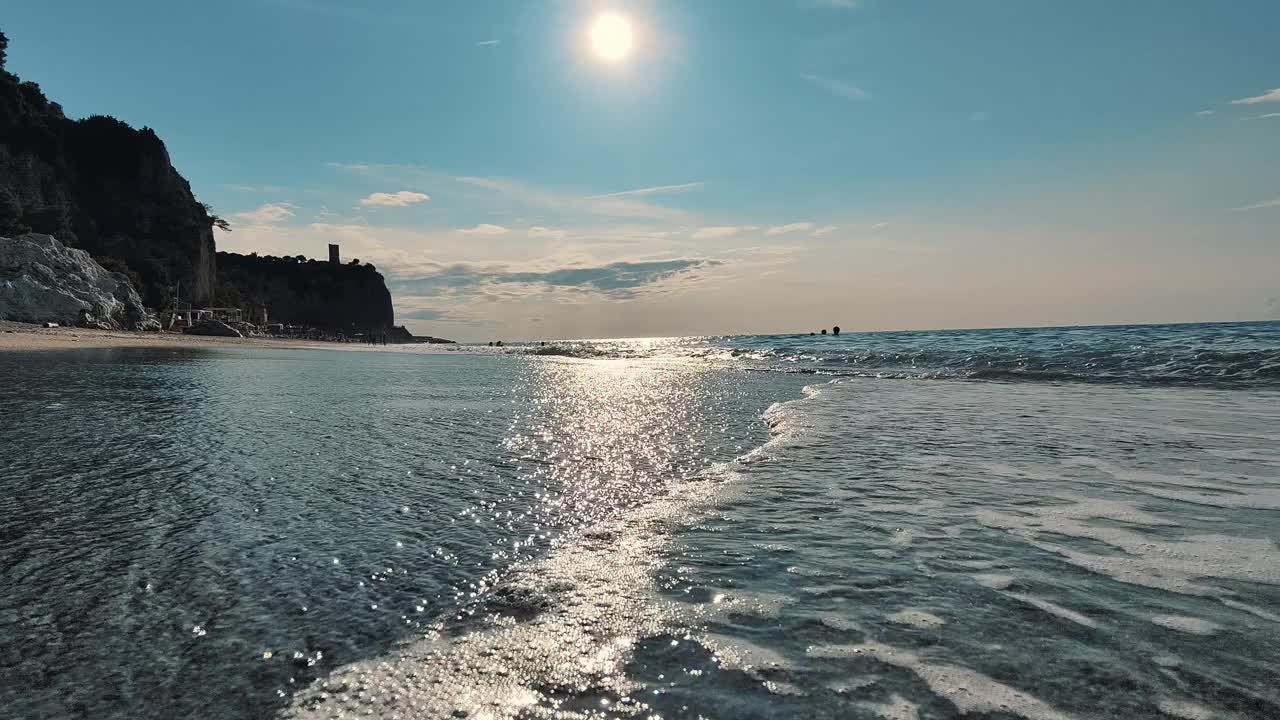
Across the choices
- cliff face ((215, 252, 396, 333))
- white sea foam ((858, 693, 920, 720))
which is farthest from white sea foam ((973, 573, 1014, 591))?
cliff face ((215, 252, 396, 333))

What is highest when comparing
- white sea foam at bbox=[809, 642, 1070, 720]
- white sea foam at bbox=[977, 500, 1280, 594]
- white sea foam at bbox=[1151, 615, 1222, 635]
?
white sea foam at bbox=[809, 642, 1070, 720]

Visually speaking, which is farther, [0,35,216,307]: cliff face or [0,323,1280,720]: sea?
[0,35,216,307]: cliff face

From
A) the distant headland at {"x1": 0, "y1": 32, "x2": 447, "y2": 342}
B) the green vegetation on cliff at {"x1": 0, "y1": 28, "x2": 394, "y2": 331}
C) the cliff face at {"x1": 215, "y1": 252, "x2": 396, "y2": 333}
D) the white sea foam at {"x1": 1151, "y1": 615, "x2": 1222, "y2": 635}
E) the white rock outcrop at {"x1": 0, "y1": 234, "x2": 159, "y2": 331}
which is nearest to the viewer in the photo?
the white sea foam at {"x1": 1151, "y1": 615, "x2": 1222, "y2": 635}

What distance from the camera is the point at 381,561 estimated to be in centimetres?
294

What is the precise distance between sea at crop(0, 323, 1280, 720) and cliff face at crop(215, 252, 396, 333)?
12254cm

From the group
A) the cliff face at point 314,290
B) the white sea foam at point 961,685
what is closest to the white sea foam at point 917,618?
the white sea foam at point 961,685

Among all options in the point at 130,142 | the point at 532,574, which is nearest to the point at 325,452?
the point at 532,574

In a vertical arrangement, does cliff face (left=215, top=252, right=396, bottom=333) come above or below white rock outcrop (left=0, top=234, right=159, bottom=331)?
above

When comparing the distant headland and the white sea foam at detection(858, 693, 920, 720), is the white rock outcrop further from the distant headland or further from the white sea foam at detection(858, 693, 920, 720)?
the white sea foam at detection(858, 693, 920, 720)

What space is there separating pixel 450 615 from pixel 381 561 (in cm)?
73

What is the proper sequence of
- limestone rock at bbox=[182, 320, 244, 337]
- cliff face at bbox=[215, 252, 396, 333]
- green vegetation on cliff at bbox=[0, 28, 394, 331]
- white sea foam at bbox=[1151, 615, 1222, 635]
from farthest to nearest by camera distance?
1. cliff face at bbox=[215, 252, 396, 333]
2. limestone rock at bbox=[182, 320, 244, 337]
3. green vegetation on cliff at bbox=[0, 28, 394, 331]
4. white sea foam at bbox=[1151, 615, 1222, 635]

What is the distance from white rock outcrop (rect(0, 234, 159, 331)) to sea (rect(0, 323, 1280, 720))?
46.9m

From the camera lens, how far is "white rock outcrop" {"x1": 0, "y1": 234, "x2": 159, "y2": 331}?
1571 inches

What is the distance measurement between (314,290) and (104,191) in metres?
64.6
